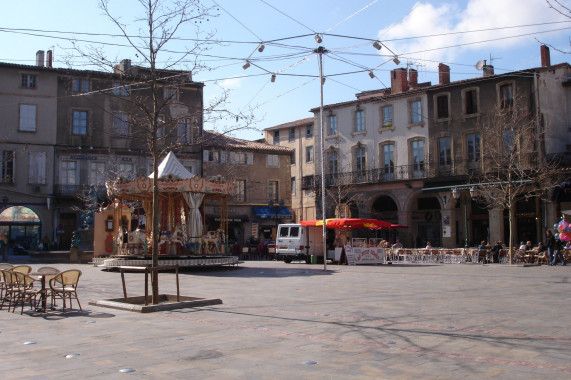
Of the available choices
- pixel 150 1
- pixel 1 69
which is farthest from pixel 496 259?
pixel 1 69

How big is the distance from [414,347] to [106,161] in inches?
1504

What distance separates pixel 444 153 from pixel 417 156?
197 centimetres

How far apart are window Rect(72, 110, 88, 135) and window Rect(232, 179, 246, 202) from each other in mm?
12881

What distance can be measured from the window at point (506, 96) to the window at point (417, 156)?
6009 millimetres

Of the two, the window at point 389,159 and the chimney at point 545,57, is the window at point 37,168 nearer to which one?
the window at point 389,159

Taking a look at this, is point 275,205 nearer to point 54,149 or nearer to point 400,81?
point 400,81

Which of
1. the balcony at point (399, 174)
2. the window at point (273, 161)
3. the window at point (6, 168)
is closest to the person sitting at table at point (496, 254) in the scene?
the balcony at point (399, 174)

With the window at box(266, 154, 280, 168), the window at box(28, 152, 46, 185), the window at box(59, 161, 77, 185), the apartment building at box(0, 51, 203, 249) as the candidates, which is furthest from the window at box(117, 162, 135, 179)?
the window at box(266, 154, 280, 168)

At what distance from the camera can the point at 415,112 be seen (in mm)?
39312

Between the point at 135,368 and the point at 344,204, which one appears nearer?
the point at 135,368

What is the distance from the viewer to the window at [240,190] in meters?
48.6

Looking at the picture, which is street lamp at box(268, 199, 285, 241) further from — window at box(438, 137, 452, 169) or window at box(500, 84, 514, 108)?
window at box(500, 84, 514, 108)

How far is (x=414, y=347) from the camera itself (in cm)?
736

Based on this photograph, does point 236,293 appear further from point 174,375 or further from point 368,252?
point 368,252
